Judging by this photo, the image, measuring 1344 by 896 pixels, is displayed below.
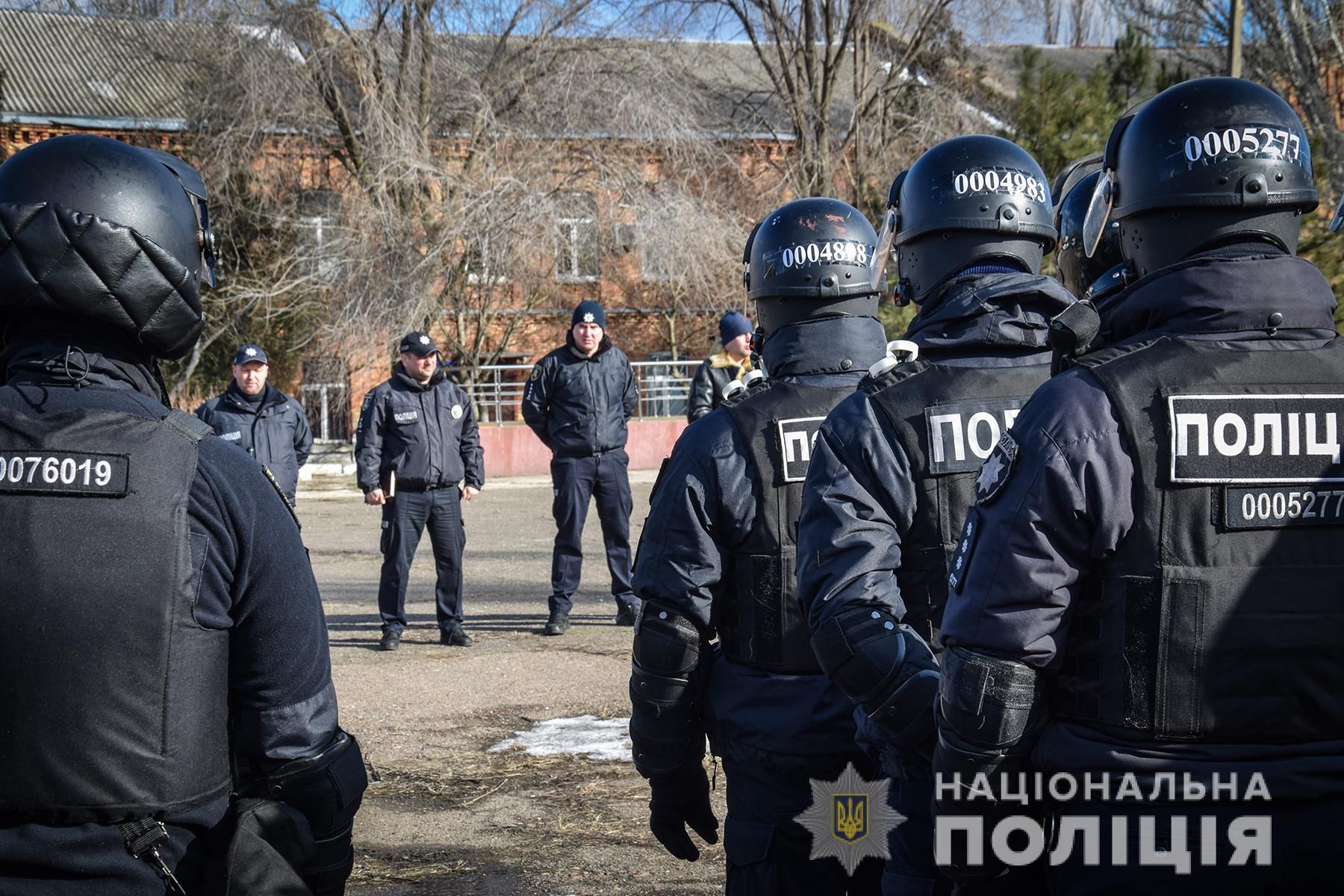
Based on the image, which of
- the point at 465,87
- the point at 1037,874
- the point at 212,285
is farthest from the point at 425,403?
the point at 465,87

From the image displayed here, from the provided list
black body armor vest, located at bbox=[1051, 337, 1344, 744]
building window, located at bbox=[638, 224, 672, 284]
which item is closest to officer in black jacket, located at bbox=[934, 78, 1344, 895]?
black body armor vest, located at bbox=[1051, 337, 1344, 744]

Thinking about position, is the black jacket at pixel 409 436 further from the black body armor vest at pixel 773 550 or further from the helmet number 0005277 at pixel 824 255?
the black body armor vest at pixel 773 550

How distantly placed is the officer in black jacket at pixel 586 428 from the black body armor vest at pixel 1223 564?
23.7 feet

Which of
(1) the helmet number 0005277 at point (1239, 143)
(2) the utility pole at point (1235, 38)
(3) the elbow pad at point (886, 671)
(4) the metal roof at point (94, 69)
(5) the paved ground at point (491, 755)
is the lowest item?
(5) the paved ground at point (491, 755)

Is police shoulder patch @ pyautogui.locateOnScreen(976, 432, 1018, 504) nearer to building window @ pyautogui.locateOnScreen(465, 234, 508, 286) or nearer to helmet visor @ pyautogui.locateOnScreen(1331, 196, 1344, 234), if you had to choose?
helmet visor @ pyautogui.locateOnScreen(1331, 196, 1344, 234)

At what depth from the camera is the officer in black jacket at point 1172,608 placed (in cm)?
199

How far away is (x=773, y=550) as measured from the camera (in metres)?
3.16

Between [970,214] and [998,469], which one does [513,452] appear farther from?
[998,469]

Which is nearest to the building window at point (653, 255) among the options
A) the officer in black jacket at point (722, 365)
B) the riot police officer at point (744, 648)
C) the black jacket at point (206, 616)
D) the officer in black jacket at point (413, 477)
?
→ the officer in black jacket at point (722, 365)

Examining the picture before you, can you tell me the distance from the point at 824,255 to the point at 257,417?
670 cm

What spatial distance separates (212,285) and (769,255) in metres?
1.54

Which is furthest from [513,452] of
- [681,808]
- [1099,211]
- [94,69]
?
[1099,211]

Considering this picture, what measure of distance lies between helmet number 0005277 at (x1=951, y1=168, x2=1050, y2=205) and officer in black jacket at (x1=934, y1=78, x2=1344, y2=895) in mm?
972

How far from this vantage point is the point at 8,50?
29938 millimetres
